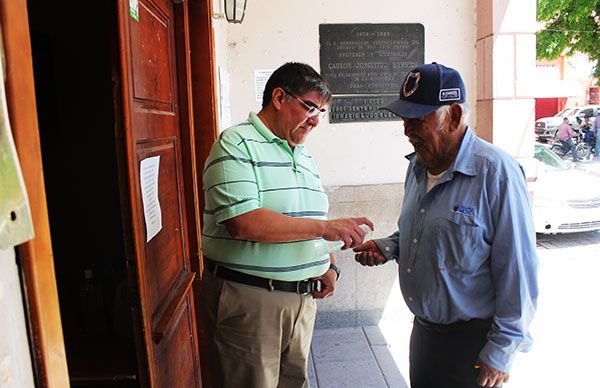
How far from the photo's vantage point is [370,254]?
7.52 feet

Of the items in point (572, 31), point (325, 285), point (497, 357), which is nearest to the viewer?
point (497, 357)

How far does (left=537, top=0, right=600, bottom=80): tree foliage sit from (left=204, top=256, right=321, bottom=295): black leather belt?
45.4 feet

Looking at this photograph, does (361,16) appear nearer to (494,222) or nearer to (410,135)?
(410,135)

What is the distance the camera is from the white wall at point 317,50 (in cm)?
407

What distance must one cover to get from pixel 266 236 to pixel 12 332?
3.65ft

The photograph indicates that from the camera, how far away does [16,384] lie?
27.7 inches

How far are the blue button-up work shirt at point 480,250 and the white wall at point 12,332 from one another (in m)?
1.47

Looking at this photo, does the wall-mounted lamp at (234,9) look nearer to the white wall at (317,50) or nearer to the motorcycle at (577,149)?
the white wall at (317,50)

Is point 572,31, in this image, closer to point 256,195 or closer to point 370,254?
point 370,254

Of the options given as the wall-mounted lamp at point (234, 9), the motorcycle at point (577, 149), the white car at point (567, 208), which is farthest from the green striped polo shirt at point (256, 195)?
the motorcycle at point (577, 149)

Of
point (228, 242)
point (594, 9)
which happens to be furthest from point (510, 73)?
point (594, 9)

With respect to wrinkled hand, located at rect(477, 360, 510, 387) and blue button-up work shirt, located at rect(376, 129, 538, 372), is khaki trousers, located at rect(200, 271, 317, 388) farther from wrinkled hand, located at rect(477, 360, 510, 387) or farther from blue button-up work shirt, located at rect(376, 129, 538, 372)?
wrinkled hand, located at rect(477, 360, 510, 387)

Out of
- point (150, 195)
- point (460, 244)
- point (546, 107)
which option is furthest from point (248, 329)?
point (546, 107)

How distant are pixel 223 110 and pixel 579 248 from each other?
600cm
